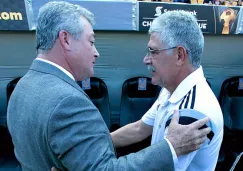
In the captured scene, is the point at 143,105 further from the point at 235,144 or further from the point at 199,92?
the point at 199,92

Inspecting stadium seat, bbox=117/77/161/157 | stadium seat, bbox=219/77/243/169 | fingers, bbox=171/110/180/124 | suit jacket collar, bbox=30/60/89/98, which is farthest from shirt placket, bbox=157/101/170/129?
stadium seat, bbox=219/77/243/169

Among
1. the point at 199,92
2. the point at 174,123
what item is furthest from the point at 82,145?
the point at 199,92

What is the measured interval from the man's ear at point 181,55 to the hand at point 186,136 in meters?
0.31

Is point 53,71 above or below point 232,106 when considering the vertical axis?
above

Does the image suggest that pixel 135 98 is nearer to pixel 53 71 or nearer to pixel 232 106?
pixel 232 106

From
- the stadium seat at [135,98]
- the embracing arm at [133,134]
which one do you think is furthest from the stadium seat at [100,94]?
the embracing arm at [133,134]

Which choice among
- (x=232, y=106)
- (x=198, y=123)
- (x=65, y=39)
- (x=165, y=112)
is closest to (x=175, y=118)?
(x=198, y=123)

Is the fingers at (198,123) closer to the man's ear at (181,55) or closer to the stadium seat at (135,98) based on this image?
the man's ear at (181,55)

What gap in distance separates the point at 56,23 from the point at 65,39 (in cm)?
6

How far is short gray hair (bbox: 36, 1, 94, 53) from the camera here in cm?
75

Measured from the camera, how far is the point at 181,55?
100 centimetres

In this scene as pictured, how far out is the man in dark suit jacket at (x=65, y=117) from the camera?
2.17ft

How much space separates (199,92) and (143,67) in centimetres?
183

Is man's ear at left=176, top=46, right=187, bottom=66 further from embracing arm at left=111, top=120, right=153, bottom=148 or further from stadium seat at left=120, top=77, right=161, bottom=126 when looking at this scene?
stadium seat at left=120, top=77, right=161, bottom=126
